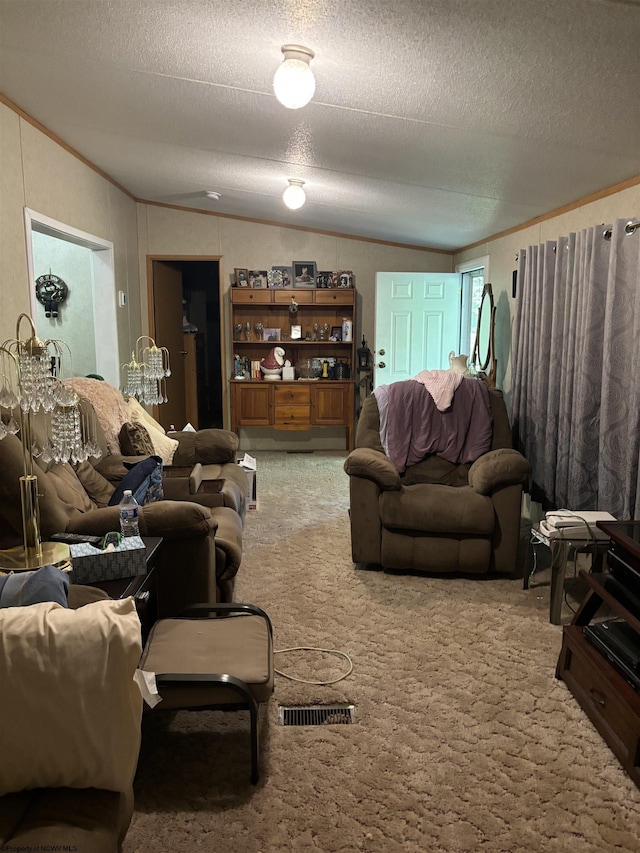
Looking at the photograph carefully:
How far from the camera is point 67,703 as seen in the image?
127 cm

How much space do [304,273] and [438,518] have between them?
389 centimetres

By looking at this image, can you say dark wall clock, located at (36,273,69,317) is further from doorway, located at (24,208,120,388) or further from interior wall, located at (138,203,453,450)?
interior wall, located at (138,203,453,450)

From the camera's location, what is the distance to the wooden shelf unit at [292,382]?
6.51 m

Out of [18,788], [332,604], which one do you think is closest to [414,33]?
[18,788]

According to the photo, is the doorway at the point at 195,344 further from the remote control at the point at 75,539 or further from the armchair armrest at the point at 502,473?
the remote control at the point at 75,539

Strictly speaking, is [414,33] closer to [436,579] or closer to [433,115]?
[433,115]

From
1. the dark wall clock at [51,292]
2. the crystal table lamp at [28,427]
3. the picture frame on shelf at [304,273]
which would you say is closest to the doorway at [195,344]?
the picture frame on shelf at [304,273]

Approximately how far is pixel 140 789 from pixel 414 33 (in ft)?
8.10

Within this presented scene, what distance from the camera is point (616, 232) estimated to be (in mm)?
3088

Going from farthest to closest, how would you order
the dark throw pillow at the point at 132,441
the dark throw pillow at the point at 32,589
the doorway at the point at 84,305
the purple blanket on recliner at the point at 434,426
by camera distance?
1. the doorway at the point at 84,305
2. the purple blanket on recliner at the point at 434,426
3. the dark throw pillow at the point at 132,441
4. the dark throw pillow at the point at 32,589

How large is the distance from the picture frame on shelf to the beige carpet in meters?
4.13

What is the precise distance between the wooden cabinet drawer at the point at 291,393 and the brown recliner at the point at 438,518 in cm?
299

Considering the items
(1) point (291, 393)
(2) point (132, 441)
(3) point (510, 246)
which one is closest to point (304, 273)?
(1) point (291, 393)

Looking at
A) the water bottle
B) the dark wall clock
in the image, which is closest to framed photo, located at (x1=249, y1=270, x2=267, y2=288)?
the dark wall clock
